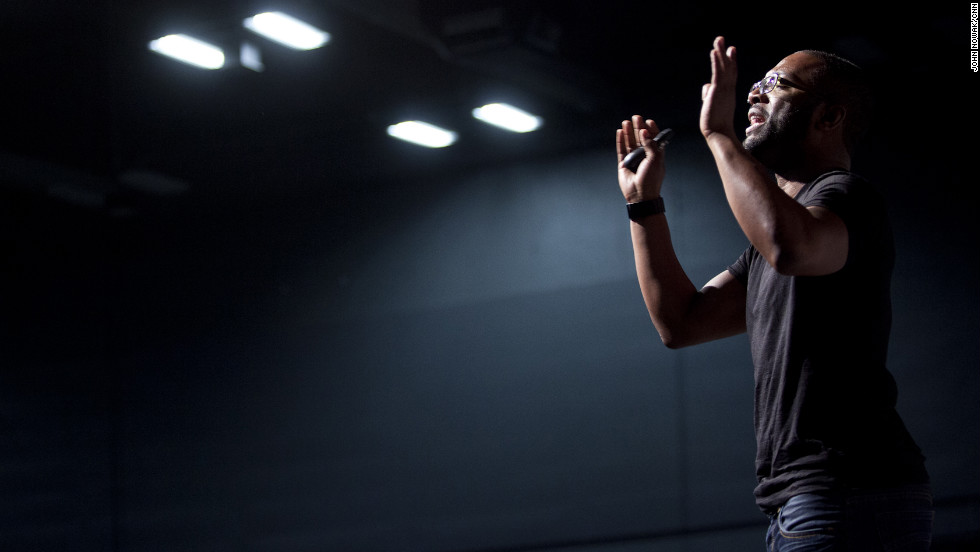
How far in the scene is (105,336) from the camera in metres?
4.11

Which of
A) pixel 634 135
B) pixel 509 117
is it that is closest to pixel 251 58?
pixel 509 117

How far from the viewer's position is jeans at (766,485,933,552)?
3.68ft

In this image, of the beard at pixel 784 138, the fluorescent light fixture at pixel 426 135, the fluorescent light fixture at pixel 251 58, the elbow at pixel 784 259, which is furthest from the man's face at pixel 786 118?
the fluorescent light fixture at pixel 251 58

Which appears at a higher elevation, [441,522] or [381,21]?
[381,21]

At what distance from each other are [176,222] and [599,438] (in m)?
2.10

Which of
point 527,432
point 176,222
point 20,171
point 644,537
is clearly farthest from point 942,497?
point 20,171

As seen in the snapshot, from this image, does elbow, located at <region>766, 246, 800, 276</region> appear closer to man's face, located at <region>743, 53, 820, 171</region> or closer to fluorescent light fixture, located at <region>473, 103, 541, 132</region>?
man's face, located at <region>743, 53, 820, 171</region>

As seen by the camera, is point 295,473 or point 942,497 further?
point 295,473

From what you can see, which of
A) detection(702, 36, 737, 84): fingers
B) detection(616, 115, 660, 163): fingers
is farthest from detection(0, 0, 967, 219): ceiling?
detection(702, 36, 737, 84): fingers

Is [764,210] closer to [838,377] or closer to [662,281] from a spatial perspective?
[838,377]

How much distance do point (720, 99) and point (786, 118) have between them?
16cm

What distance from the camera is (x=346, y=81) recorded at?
3.73 m

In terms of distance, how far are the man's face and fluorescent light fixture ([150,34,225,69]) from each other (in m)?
2.99

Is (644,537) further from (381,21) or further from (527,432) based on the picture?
(381,21)
